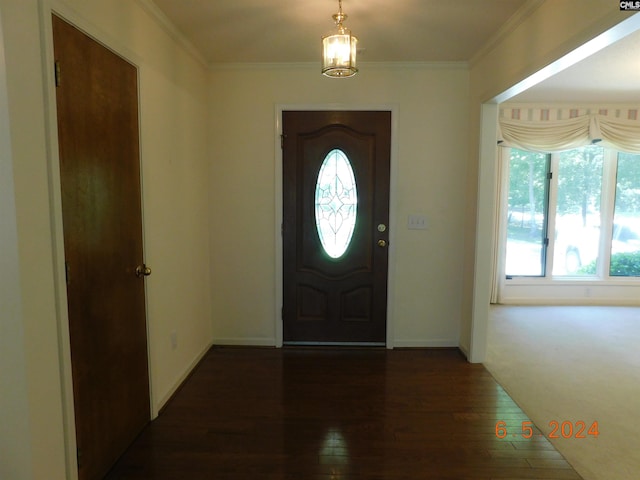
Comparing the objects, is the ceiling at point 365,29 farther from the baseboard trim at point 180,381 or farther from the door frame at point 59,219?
the baseboard trim at point 180,381

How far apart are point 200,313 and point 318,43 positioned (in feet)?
7.67

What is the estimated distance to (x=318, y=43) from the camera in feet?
9.74

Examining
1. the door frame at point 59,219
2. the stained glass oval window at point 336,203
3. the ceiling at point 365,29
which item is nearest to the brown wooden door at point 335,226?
the stained glass oval window at point 336,203

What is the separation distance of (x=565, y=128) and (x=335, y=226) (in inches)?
134

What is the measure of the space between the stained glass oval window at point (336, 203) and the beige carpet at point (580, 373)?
161 centimetres

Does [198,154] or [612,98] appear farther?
[612,98]

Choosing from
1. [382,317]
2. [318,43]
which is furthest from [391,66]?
[382,317]

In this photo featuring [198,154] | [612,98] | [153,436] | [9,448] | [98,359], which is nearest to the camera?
[9,448]

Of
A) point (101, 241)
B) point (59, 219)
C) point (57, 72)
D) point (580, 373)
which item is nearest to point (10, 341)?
point (59, 219)

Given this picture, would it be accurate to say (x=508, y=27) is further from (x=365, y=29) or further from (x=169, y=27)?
(x=169, y=27)

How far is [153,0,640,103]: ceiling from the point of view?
237 centimetres

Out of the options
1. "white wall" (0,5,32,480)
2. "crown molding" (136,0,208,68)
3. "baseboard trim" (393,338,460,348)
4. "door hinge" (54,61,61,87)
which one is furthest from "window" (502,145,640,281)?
"white wall" (0,5,32,480)

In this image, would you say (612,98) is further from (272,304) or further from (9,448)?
(9,448)

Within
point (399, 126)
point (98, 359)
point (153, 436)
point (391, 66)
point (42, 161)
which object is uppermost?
point (391, 66)
